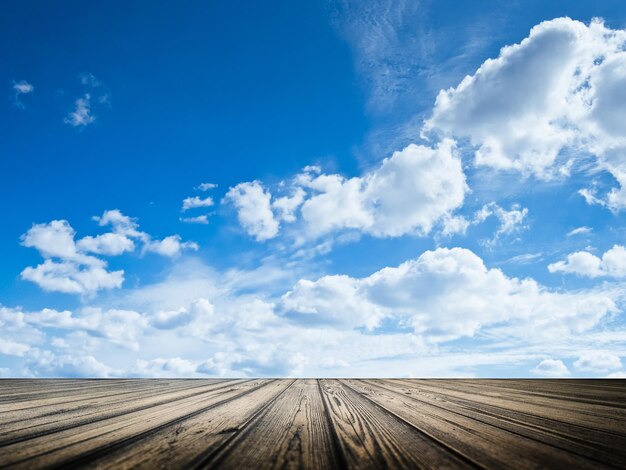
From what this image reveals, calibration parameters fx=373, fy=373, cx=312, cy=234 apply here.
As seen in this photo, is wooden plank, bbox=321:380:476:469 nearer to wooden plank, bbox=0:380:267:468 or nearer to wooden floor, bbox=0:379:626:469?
wooden floor, bbox=0:379:626:469

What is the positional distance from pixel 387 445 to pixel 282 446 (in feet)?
1.01

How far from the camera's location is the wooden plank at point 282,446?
0.91 metres

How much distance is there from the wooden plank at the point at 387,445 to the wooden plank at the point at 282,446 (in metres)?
0.05

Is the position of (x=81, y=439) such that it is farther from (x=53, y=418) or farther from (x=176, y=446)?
(x=53, y=418)

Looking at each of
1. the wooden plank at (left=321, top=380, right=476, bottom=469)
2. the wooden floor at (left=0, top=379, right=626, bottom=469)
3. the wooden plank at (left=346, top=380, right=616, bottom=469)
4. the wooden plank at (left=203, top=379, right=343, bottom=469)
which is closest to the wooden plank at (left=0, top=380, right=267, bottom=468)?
the wooden floor at (left=0, top=379, right=626, bottom=469)

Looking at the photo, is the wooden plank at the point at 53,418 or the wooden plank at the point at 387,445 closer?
the wooden plank at the point at 387,445

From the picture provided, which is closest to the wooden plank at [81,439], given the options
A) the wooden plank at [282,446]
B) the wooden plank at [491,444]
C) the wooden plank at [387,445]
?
the wooden plank at [282,446]

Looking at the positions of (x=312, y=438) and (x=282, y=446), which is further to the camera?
(x=312, y=438)

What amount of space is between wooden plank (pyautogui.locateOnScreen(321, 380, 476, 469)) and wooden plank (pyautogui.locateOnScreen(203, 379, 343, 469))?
5 cm

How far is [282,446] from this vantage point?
109 cm

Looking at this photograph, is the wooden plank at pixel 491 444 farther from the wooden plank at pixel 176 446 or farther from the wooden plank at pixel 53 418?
the wooden plank at pixel 53 418

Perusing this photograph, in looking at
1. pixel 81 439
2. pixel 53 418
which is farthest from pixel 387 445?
pixel 53 418

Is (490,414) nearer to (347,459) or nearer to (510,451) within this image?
(510,451)

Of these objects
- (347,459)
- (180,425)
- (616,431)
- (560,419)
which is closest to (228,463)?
(347,459)
